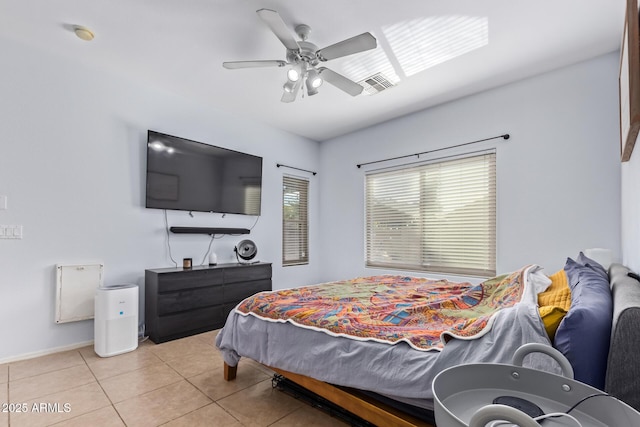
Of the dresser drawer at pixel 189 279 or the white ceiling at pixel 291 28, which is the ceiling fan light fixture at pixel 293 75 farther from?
the dresser drawer at pixel 189 279

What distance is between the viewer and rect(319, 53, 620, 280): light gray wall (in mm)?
2928

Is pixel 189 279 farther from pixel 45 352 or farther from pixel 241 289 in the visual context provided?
pixel 45 352

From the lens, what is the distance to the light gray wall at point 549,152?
293cm

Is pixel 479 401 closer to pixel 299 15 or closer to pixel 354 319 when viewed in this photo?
pixel 354 319

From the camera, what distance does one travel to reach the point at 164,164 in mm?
3562

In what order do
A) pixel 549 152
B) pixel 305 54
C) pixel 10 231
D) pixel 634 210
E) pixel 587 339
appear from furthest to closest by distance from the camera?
pixel 549 152 < pixel 10 231 < pixel 305 54 < pixel 634 210 < pixel 587 339

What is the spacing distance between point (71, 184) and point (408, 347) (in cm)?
342

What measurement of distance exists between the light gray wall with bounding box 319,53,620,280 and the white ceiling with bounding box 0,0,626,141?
8.6 inches

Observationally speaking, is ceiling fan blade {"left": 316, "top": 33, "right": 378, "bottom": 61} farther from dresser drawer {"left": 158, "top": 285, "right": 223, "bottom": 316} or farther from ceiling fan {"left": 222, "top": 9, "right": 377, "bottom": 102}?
dresser drawer {"left": 158, "top": 285, "right": 223, "bottom": 316}

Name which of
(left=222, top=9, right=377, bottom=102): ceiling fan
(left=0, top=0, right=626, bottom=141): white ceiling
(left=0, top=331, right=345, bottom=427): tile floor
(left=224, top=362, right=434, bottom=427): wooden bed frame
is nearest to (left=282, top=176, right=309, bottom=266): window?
(left=0, top=0, right=626, bottom=141): white ceiling

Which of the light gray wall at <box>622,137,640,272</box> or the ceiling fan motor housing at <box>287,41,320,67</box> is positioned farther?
the ceiling fan motor housing at <box>287,41,320,67</box>

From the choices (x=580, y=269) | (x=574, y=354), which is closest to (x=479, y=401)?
(x=574, y=354)

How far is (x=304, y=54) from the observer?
8.36ft

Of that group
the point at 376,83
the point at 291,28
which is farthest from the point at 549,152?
the point at 291,28
